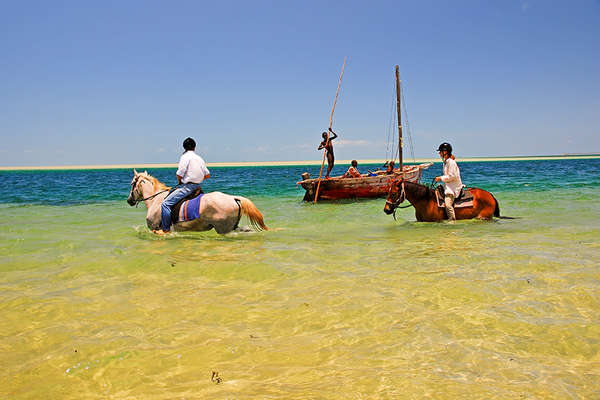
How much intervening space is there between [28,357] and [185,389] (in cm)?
150

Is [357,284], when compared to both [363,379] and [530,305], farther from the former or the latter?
[363,379]

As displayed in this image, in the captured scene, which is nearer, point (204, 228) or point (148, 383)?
point (148, 383)

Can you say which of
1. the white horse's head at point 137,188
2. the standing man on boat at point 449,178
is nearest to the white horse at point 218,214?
the white horse's head at point 137,188

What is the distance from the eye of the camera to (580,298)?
420 centimetres

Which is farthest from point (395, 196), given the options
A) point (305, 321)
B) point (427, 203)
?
point (305, 321)

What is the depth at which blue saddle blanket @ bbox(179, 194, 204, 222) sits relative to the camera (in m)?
8.41

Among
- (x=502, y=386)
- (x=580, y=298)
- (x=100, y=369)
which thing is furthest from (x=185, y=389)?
(x=580, y=298)

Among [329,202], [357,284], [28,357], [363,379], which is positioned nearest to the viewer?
[363,379]

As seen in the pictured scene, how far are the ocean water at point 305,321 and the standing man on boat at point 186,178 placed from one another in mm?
1161

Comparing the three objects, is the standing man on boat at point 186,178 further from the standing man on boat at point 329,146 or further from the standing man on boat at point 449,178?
the standing man on boat at point 329,146

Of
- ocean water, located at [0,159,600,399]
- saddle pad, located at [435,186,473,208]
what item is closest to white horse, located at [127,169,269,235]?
ocean water, located at [0,159,600,399]

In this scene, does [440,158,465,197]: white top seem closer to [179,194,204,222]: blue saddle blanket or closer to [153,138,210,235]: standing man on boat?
[153,138,210,235]: standing man on boat

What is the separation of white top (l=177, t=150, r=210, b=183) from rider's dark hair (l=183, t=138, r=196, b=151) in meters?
0.09

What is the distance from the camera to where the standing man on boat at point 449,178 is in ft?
31.3
